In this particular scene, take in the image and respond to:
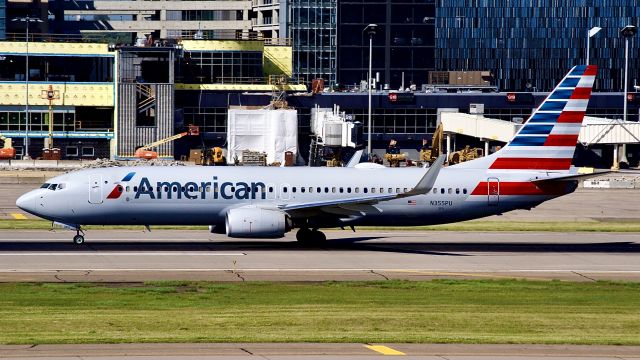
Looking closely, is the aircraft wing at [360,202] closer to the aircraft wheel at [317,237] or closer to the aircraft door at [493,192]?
the aircraft wheel at [317,237]

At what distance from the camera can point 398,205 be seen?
54094mm

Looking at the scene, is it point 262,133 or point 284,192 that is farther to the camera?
point 262,133

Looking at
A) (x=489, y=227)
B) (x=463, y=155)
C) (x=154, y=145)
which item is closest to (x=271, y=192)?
(x=489, y=227)

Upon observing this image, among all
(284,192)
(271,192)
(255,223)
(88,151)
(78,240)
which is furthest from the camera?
(88,151)

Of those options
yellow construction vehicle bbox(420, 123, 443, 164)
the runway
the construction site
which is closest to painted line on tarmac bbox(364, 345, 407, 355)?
the runway

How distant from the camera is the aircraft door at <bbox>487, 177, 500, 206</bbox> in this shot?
5503 cm

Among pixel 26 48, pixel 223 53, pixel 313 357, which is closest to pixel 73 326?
pixel 313 357

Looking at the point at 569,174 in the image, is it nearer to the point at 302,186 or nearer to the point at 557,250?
the point at 557,250

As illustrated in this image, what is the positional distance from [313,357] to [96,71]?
10534 centimetres

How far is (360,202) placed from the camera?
51844 mm

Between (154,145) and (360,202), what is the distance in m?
76.7

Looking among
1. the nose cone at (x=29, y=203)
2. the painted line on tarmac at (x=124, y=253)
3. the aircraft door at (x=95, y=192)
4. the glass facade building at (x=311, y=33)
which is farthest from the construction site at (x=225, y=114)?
the painted line on tarmac at (x=124, y=253)

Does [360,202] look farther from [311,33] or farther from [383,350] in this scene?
[311,33]

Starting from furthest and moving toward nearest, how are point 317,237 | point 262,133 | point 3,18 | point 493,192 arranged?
point 3,18 → point 262,133 → point 493,192 → point 317,237
